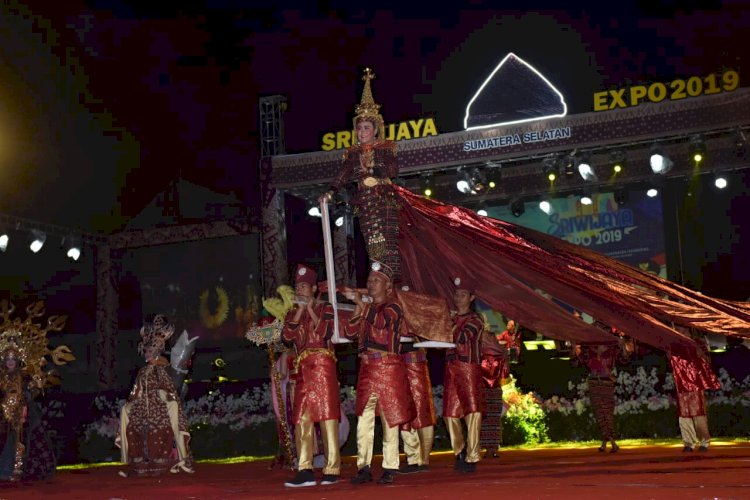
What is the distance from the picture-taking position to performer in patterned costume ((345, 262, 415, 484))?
22.1 feet

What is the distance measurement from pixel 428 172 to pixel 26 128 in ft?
21.8

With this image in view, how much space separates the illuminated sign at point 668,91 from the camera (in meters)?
13.5

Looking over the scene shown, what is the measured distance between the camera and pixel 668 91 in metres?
13.8

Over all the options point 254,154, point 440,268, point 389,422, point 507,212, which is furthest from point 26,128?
point 389,422

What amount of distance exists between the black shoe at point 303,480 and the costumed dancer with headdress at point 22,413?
11.7 ft

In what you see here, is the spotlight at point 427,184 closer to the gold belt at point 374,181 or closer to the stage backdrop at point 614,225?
the stage backdrop at point 614,225

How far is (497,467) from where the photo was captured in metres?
8.06

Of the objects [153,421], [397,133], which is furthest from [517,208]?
[153,421]

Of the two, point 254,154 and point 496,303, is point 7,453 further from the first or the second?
point 254,154

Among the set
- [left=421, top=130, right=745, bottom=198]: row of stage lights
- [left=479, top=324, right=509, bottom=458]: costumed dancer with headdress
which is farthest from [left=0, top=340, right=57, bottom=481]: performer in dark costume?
[left=421, top=130, right=745, bottom=198]: row of stage lights

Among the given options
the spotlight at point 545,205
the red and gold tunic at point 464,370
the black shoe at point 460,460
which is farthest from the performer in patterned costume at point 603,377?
the spotlight at point 545,205

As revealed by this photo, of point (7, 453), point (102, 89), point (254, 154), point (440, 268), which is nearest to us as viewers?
point (440, 268)

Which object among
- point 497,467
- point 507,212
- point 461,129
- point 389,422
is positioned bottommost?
point 497,467

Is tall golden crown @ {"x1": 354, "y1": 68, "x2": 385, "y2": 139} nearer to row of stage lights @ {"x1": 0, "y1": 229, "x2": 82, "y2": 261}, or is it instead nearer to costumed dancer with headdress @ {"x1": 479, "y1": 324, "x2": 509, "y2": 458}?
costumed dancer with headdress @ {"x1": 479, "y1": 324, "x2": 509, "y2": 458}
